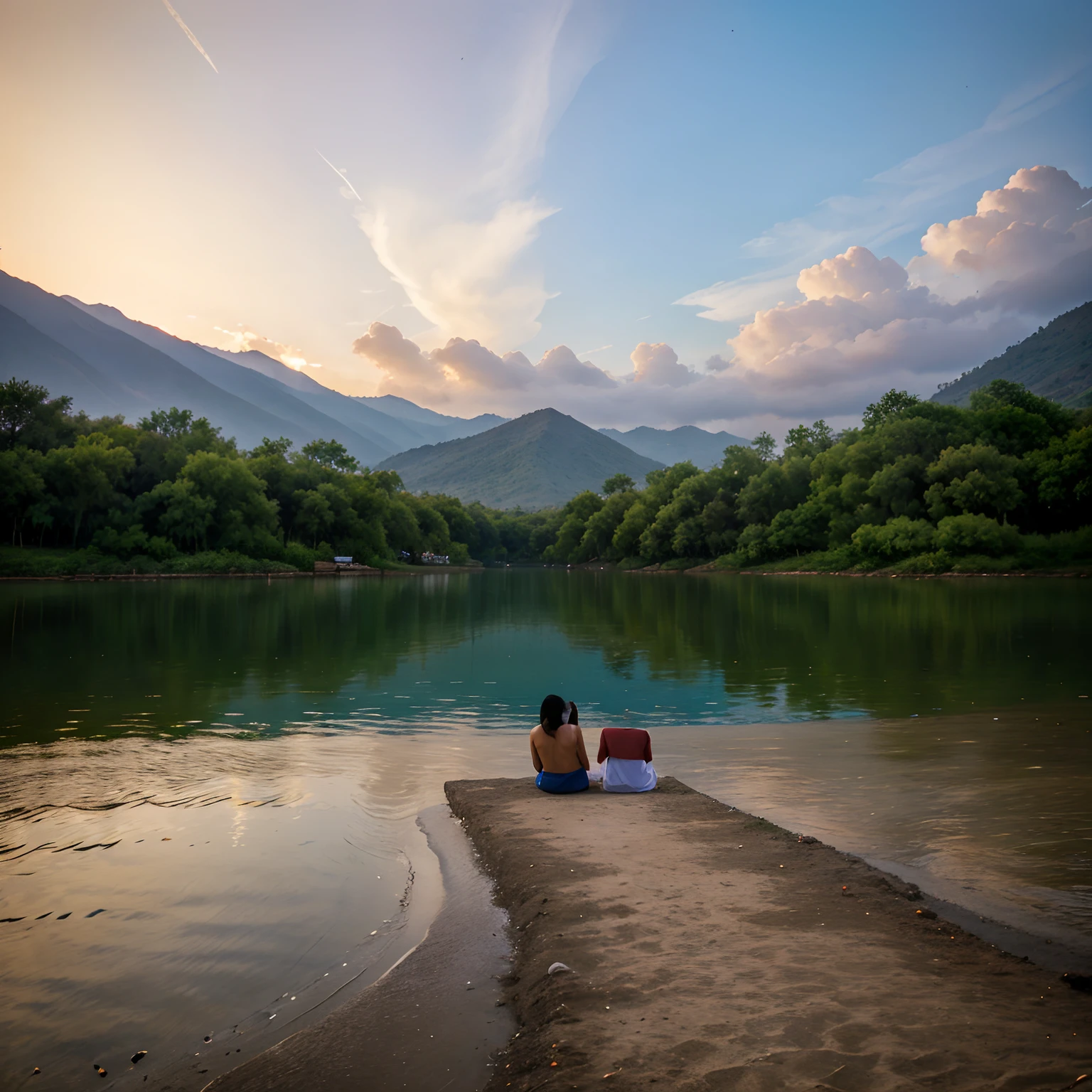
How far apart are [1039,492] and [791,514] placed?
33.3 meters

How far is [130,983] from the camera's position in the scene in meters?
5.32

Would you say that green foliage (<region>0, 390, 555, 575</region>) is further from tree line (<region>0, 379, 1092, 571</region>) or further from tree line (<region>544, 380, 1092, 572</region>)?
tree line (<region>544, 380, 1092, 572</region>)

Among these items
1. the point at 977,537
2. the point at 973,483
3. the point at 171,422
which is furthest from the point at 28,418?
the point at 973,483

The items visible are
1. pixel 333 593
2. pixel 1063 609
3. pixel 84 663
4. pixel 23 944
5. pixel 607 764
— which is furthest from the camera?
pixel 333 593

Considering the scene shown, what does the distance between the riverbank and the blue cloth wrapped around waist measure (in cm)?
199

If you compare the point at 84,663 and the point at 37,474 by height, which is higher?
the point at 37,474

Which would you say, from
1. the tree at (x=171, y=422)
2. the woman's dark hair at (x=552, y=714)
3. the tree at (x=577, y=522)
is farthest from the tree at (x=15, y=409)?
the tree at (x=577, y=522)

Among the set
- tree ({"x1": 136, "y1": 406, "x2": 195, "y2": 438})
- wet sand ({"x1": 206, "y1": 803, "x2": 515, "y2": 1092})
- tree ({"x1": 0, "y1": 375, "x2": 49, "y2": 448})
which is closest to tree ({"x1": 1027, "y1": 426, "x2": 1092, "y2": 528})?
wet sand ({"x1": 206, "y1": 803, "x2": 515, "y2": 1092})

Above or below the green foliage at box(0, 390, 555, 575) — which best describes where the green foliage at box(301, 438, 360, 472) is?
above

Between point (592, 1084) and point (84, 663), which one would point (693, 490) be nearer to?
point (84, 663)

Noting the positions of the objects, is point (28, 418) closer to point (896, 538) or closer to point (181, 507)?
point (181, 507)

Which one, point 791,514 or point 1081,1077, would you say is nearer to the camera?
point 1081,1077

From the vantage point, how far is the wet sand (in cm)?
418

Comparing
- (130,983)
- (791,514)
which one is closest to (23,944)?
(130,983)
